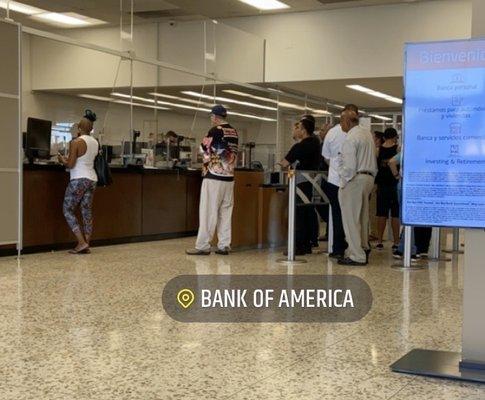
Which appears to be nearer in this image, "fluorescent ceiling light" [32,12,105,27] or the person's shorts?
the person's shorts

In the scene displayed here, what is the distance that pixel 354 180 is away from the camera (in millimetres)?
6031

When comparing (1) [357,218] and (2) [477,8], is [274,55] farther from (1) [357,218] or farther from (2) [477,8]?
(2) [477,8]

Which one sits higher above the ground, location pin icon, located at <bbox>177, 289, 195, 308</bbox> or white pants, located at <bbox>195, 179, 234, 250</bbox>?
white pants, located at <bbox>195, 179, 234, 250</bbox>

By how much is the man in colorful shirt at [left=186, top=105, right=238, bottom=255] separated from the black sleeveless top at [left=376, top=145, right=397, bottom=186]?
1.74 meters

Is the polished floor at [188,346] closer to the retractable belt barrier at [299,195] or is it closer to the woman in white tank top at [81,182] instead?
the retractable belt barrier at [299,195]

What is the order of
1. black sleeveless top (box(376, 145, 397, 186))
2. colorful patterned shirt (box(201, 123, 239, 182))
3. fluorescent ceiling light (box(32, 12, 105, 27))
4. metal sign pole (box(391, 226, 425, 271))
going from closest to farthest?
1. metal sign pole (box(391, 226, 425, 271))
2. colorful patterned shirt (box(201, 123, 239, 182))
3. black sleeveless top (box(376, 145, 397, 186))
4. fluorescent ceiling light (box(32, 12, 105, 27))

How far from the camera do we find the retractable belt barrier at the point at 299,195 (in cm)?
627

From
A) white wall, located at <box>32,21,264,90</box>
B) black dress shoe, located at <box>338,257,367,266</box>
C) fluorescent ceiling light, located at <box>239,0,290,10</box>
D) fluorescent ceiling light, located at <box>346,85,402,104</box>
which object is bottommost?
black dress shoe, located at <box>338,257,367,266</box>

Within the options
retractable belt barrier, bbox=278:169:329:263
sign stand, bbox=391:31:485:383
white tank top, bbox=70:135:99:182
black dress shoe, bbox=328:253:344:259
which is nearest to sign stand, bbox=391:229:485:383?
sign stand, bbox=391:31:485:383

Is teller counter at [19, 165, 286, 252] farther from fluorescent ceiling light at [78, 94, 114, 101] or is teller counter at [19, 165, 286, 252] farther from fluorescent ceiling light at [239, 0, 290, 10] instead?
fluorescent ceiling light at [78, 94, 114, 101]

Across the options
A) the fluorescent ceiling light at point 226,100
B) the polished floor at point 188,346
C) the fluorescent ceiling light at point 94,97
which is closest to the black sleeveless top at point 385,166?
the polished floor at point 188,346

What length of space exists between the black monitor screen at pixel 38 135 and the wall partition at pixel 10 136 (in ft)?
1.90

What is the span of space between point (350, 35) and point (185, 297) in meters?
7.18

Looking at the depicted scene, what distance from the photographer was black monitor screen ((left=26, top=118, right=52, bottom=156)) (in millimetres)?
6754
